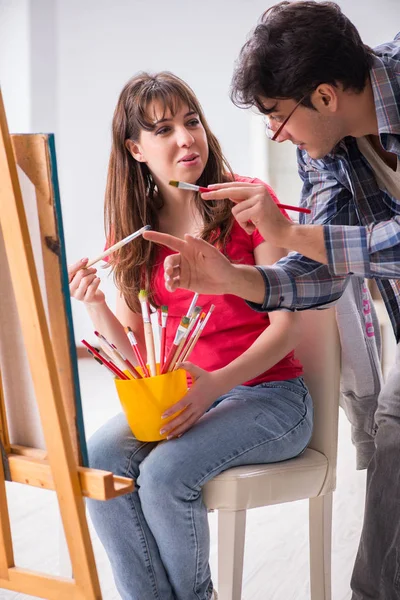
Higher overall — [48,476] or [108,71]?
[108,71]

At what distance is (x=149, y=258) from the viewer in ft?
5.44

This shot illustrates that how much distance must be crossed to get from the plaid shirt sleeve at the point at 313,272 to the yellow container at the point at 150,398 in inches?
8.0

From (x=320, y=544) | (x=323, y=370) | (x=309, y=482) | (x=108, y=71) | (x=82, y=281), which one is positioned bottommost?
(x=320, y=544)

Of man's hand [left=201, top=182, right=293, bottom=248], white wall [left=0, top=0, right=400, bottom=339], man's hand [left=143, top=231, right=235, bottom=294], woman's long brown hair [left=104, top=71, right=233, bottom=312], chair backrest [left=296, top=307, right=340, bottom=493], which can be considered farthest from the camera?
white wall [left=0, top=0, right=400, bottom=339]

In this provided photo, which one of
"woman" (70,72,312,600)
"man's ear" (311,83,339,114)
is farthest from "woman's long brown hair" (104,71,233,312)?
"man's ear" (311,83,339,114)

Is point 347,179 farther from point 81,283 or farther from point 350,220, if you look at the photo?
point 81,283

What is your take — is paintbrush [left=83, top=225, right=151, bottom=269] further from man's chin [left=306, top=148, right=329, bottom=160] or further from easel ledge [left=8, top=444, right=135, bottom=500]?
easel ledge [left=8, top=444, right=135, bottom=500]

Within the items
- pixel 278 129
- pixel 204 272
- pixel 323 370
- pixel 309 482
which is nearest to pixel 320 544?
pixel 309 482

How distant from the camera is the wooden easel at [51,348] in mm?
962

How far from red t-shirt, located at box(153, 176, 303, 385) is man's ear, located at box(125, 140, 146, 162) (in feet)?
0.87

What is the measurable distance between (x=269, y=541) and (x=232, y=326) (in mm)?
861

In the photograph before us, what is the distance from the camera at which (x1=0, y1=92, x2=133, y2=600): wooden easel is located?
0.96 metres

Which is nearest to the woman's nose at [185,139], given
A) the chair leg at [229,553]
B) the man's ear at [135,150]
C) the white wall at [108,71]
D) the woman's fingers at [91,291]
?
the man's ear at [135,150]

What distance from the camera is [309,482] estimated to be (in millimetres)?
1422
